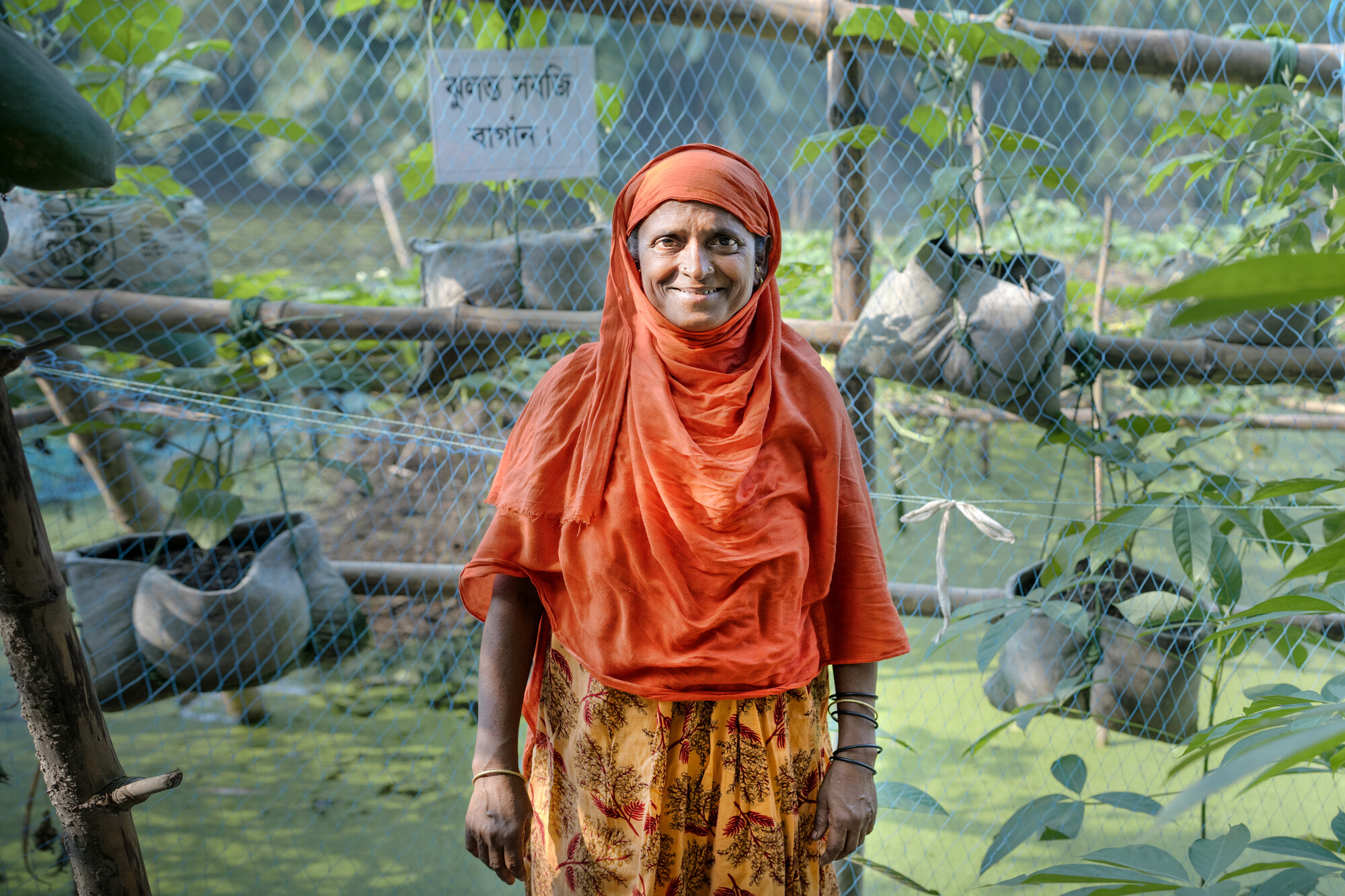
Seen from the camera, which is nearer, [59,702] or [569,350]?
[59,702]

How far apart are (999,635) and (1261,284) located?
1.22 m

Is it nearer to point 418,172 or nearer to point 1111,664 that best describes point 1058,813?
point 1111,664

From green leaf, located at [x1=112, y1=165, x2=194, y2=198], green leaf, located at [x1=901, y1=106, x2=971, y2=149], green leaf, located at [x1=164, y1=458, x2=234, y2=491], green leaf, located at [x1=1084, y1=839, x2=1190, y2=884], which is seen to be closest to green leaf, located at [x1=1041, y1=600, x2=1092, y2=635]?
green leaf, located at [x1=1084, y1=839, x2=1190, y2=884]

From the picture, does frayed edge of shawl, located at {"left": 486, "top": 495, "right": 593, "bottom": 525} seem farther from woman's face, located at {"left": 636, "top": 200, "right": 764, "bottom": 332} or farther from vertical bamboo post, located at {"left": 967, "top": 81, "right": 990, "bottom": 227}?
vertical bamboo post, located at {"left": 967, "top": 81, "right": 990, "bottom": 227}

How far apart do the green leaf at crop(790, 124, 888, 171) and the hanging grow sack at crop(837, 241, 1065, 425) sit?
0.73 ft

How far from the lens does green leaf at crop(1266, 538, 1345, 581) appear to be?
16.5 inches

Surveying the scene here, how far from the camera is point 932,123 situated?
1703mm

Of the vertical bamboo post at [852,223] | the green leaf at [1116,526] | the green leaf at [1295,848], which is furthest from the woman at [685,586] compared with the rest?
the vertical bamboo post at [852,223]

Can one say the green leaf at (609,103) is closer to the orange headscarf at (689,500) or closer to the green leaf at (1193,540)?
the orange headscarf at (689,500)

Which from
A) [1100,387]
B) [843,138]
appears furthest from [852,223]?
[1100,387]

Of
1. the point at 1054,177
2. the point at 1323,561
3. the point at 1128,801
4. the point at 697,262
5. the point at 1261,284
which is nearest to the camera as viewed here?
the point at 1261,284

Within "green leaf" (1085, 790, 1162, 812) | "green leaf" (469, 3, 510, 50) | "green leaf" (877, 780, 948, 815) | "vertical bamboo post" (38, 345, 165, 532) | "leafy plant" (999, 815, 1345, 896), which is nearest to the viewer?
"leafy plant" (999, 815, 1345, 896)

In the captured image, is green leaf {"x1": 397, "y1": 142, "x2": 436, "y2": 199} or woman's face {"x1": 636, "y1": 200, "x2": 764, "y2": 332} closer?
woman's face {"x1": 636, "y1": 200, "x2": 764, "y2": 332}

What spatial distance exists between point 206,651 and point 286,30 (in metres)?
8.08
